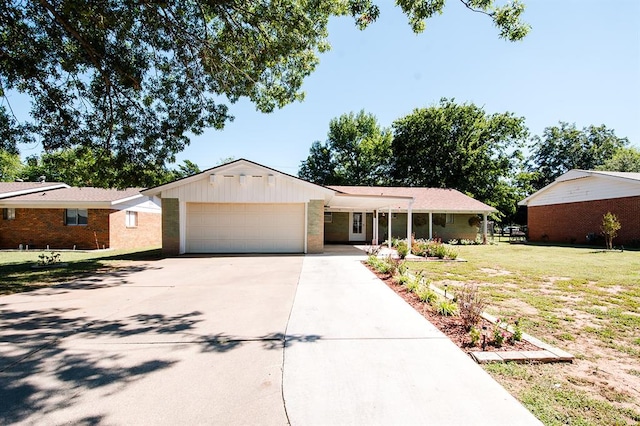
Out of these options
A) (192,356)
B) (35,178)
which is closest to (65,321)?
(192,356)

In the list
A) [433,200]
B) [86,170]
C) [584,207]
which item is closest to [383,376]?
[86,170]

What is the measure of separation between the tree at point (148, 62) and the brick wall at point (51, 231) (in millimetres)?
7734

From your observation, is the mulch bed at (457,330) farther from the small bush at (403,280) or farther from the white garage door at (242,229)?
the white garage door at (242,229)

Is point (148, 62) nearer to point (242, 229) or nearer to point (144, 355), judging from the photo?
point (242, 229)

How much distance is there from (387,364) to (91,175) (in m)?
12.5

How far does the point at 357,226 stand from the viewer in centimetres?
2119

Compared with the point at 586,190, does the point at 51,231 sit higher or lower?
lower

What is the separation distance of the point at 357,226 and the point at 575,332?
55.0 feet

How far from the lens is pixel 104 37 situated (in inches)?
344

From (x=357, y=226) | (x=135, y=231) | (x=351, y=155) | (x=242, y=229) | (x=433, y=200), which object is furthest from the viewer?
(x=351, y=155)

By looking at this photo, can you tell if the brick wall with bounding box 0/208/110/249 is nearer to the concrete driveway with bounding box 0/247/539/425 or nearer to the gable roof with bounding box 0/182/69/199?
the gable roof with bounding box 0/182/69/199

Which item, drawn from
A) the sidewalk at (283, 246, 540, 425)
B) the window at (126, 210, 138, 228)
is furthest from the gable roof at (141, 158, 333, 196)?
the sidewalk at (283, 246, 540, 425)

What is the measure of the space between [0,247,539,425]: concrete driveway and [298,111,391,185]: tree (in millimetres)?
31100

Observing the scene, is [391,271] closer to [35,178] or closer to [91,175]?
[91,175]
